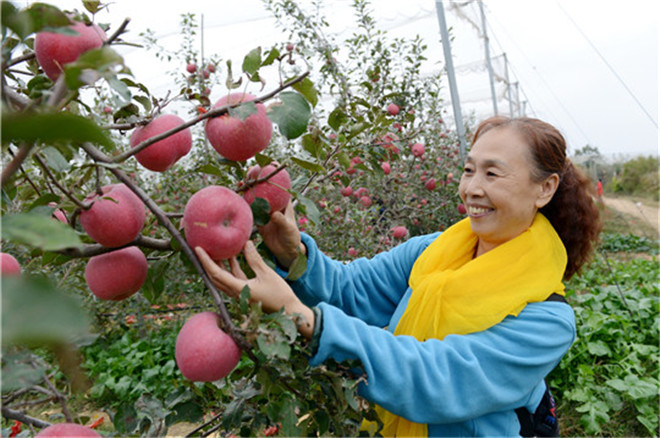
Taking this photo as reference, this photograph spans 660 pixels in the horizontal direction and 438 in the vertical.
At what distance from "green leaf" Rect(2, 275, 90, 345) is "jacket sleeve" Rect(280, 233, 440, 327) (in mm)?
962

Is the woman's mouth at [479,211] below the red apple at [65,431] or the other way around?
below

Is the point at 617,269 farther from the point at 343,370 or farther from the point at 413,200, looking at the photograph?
the point at 343,370

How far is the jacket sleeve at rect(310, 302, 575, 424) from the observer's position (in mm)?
846

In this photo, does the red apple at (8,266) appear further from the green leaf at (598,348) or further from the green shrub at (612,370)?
the green leaf at (598,348)

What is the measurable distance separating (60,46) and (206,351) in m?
0.43

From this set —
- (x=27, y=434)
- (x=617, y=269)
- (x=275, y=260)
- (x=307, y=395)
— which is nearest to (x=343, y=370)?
(x=307, y=395)

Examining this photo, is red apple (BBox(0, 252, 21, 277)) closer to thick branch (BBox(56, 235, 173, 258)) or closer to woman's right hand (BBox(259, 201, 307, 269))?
thick branch (BBox(56, 235, 173, 258))

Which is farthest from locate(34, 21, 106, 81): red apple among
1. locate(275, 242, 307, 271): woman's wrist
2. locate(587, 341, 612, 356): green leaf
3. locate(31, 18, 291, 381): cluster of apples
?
locate(587, 341, 612, 356): green leaf

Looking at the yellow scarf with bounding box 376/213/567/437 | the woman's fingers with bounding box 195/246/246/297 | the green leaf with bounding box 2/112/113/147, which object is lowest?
the yellow scarf with bounding box 376/213/567/437

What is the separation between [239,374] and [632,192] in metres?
20.3

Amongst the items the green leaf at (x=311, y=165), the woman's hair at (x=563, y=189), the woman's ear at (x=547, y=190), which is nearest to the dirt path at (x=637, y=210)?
the woman's hair at (x=563, y=189)

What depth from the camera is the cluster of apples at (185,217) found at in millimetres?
644

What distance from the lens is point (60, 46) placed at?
2.01 feet

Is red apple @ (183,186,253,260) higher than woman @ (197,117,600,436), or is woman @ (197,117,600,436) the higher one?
red apple @ (183,186,253,260)
